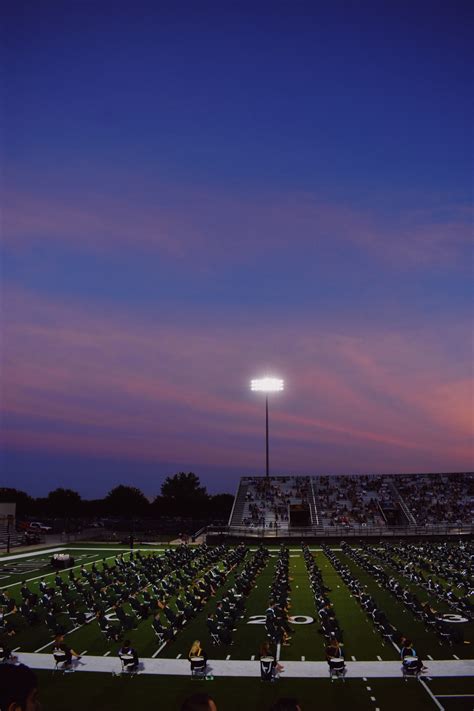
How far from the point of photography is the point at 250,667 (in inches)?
771

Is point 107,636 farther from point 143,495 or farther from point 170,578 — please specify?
point 143,495

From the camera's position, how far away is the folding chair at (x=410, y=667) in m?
18.2

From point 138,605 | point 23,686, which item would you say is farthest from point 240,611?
point 23,686

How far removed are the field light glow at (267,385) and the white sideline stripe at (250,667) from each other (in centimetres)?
6513

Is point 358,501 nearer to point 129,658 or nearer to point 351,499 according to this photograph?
point 351,499

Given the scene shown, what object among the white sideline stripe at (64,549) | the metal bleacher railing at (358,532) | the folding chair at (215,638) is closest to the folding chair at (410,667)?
the folding chair at (215,638)

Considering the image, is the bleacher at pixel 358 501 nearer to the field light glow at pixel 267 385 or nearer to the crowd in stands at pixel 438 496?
the crowd in stands at pixel 438 496

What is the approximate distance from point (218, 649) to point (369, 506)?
59084mm

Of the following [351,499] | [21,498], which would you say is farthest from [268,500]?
[21,498]

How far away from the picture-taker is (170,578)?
111ft

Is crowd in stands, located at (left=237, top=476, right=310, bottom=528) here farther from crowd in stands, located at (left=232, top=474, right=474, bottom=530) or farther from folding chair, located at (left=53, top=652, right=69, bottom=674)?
folding chair, located at (left=53, top=652, right=69, bottom=674)

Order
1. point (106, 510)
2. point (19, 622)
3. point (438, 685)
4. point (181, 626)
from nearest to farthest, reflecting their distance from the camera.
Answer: point (438, 685) < point (181, 626) < point (19, 622) < point (106, 510)

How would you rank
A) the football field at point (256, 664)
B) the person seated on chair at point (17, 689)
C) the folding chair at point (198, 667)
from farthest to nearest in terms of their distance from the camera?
the folding chair at point (198, 667) → the football field at point (256, 664) → the person seated on chair at point (17, 689)

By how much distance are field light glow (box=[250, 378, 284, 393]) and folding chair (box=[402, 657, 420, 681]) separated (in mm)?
66522
